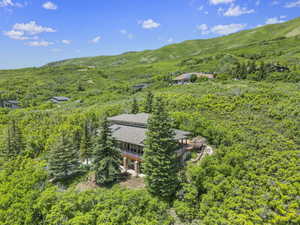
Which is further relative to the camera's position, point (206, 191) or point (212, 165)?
point (212, 165)

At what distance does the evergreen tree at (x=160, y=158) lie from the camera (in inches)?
629

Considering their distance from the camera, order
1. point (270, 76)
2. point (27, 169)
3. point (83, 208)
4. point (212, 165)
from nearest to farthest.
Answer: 1. point (83, 208)
2. point (212, 165)
3. point (27, 169)
4. point (270, 76)

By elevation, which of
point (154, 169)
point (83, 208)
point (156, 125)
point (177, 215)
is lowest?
point (177, 215)

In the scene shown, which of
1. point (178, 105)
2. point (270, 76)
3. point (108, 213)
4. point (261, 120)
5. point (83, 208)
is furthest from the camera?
point (270, 76)

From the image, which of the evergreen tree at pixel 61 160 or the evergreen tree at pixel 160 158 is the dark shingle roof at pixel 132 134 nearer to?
the evergreen tree at pixel 160 158

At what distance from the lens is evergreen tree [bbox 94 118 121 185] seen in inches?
753

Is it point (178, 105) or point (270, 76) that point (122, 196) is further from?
point (270, 76)

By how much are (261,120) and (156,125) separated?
1778 centimetres

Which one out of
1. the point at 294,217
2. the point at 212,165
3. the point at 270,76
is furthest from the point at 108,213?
the point at 270,76

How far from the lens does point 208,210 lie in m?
13.8

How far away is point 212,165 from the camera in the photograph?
17.4 metres

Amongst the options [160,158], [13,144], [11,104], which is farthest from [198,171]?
[11,104]

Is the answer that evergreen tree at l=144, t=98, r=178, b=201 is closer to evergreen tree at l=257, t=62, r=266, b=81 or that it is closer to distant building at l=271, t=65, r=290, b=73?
evergreen tree at l=257, t=62, r=266, b=81

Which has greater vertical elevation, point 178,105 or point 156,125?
point 156,125
